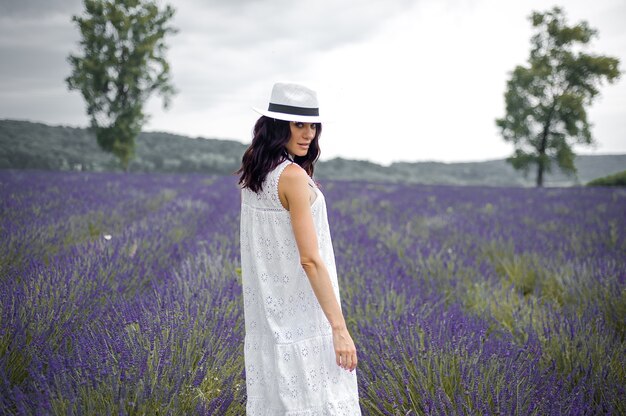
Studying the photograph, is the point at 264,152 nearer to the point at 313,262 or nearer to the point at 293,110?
the point at 293,110

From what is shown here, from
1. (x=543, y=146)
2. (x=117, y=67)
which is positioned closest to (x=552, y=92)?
(x=543, y=146)

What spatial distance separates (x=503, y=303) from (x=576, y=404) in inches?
46.9

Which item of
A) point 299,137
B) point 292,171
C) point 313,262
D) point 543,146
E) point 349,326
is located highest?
point 543,146

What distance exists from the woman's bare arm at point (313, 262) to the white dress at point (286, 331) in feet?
0.28

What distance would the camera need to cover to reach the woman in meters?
1.25

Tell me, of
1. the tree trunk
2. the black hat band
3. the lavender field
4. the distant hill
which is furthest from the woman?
the tree trunk

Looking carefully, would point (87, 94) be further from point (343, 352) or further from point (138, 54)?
point (343, 352)

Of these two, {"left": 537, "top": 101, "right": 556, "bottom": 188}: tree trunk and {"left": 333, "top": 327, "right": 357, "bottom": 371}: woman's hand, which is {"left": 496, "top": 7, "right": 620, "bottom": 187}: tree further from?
{"left": 333, "top": 327, "right": 357, "bottom": 371}: woman's hand

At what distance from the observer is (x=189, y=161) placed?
3394 centimetres

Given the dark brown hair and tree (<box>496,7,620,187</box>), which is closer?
the dark brown hair

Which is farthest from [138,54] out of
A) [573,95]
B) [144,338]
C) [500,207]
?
[144,338]

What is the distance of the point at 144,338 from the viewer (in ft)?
5.53

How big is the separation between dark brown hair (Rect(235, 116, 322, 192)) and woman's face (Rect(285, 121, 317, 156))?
0.7 inches

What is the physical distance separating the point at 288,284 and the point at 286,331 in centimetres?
15
